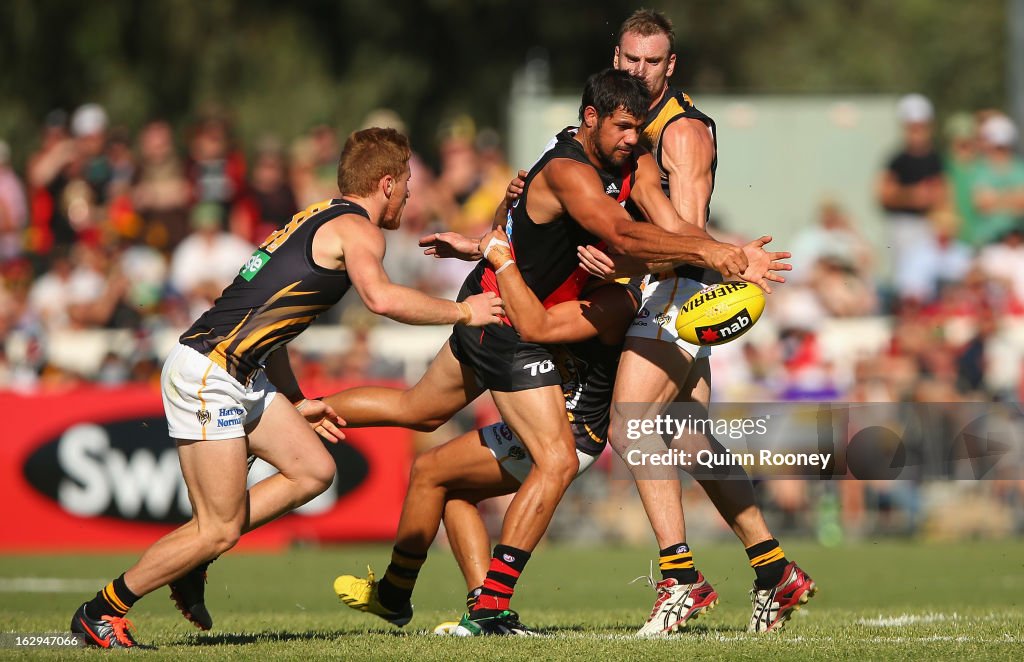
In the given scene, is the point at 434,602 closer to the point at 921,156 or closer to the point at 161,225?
the point at 161,225

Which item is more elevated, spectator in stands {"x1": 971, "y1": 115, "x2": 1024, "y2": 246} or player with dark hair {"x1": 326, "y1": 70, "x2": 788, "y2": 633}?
spectator in stands {"x1": 971, "y1": 115, "x2": 1024, "y2": 246}

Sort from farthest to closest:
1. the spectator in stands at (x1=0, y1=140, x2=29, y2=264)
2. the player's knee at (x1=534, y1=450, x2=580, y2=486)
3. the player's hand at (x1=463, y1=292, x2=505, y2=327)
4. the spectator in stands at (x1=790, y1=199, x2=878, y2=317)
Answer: the spectator in stands at (x1=0, y1=140, x2=29, y2=264) → the spectator in stands at (x1=790, y1=199, x2=878, y2=317) → the player's knee at (x1=534, y1=450, x2=580, y2=486) → the player's hand at (x1=463, y1=292, x2=505, y2=327)

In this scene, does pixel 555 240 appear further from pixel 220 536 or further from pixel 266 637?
pixel 266 637

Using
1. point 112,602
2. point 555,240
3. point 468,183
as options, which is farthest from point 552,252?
point 468,183

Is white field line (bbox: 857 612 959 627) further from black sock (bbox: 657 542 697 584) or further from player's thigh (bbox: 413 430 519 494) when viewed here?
player's thigh (bbox: 413 430 519 494)

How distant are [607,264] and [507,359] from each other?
2.36 feet

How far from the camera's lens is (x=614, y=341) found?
312 inches

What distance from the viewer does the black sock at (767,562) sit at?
7.87m

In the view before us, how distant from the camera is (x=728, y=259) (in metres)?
6.91

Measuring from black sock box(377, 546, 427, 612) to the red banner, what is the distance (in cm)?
645

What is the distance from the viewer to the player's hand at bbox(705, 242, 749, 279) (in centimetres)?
689

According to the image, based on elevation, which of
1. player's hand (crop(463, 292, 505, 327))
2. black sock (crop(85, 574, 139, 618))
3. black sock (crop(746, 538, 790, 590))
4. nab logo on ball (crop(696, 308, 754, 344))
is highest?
player's hand (crop(463, 292, 505, 327))

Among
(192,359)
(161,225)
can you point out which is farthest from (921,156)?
(192,359)

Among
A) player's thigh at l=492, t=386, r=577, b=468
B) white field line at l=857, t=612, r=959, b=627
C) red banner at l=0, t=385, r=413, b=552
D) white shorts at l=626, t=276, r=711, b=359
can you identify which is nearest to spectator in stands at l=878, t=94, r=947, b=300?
red banner at l=0, t=385, r=413, b=552
